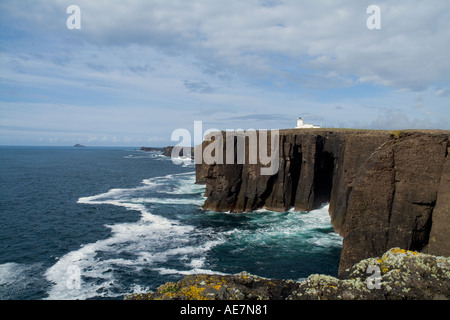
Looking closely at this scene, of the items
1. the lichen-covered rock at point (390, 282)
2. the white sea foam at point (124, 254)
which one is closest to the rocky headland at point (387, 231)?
the lichen-covered rock at point (390, 282)

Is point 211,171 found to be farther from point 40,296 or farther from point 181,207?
point 40,296

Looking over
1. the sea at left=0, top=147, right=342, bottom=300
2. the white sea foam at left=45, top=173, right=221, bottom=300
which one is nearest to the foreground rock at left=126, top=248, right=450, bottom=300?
the sea at left=0, top=147, right=342, bottom=300

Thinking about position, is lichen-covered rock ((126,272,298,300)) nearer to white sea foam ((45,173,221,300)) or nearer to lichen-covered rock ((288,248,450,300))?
lichen-covered rock ((288,248,450,300))

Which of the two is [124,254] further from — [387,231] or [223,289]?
[223,289]

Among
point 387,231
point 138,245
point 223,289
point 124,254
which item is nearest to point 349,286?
point 223,289

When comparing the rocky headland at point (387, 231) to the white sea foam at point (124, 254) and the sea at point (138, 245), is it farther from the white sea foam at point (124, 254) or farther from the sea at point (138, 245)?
the white sea foam at point (124, 254)
